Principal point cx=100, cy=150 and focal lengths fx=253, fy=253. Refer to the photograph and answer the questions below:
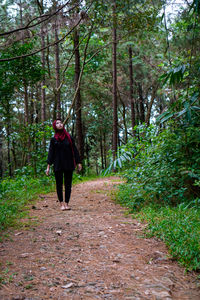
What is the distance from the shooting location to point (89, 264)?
289cm

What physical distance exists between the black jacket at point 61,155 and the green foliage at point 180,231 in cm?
207

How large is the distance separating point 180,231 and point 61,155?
3.35 meters

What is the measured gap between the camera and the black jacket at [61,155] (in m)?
5.84

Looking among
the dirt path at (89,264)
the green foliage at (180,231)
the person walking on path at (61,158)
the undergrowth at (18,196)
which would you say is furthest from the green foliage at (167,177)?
the undergrowth at (18,196)

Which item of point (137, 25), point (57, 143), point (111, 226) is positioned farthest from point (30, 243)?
point (137, 25)

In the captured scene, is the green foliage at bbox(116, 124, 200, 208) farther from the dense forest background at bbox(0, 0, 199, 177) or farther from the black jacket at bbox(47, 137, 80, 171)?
the black jacket at bbox(47, 137, 80, 171)

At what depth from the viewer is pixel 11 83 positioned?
11008 mm

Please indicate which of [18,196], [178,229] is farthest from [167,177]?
[18,196]

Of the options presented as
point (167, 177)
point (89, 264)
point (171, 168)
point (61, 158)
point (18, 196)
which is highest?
point (61, 158)

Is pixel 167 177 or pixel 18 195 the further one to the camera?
pixel 18 195

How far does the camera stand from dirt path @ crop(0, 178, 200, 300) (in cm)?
226

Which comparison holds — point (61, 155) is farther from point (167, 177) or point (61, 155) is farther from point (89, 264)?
point (89, 264)

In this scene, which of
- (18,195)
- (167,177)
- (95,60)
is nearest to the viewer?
(167,177)

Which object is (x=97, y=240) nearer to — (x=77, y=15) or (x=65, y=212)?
(x=65, y=212)
